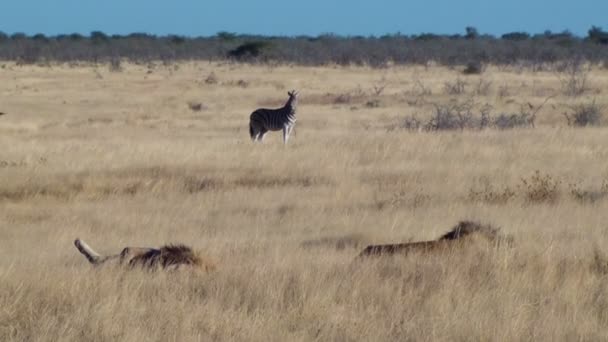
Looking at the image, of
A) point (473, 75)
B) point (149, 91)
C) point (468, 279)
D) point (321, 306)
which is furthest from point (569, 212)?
point (473, 75)

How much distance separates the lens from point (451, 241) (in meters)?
7.36

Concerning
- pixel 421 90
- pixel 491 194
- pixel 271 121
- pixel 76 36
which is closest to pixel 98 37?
pixel 76 36

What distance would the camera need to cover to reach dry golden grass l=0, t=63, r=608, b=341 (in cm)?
530

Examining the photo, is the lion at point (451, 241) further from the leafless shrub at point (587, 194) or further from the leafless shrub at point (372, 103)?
the leafless shrub at point (372, 103)

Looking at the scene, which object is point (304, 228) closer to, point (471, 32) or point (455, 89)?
point (455, 89)

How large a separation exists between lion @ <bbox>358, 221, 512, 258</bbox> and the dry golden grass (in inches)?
8.0

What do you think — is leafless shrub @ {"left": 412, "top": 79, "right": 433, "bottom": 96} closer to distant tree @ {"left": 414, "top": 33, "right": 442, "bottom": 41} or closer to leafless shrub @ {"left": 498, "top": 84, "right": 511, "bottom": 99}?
leafless shrub @ {"left": 498, "top": 84, "right": 511, "bottom": 99}

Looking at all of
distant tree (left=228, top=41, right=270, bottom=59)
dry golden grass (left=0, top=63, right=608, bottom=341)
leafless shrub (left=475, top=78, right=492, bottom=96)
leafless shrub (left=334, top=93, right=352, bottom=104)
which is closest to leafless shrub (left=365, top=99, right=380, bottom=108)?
leafless shrub (left=334, top=93, right=352, bottom=104)

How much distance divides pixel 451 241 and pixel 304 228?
3636mm

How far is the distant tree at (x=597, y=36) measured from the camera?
296 ft

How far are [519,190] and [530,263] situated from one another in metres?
6.06

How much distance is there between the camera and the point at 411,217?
35.9 ft

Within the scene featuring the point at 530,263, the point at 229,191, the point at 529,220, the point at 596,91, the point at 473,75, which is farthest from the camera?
the point at 473,75

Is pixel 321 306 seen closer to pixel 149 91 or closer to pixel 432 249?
pixel 432 249
